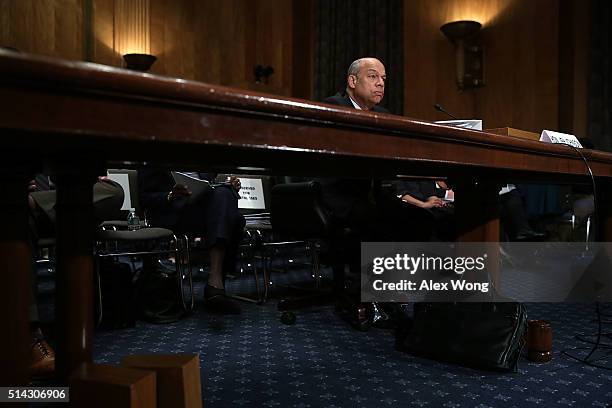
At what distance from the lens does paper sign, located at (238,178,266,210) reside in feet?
12.4

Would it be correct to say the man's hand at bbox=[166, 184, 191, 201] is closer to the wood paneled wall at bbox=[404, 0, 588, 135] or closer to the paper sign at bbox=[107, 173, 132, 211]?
the paper sign at bbox=[107, 173, 132, 211]

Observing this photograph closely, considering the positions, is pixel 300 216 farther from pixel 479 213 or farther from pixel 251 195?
pixel 251 195

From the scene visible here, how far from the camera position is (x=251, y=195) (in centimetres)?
383

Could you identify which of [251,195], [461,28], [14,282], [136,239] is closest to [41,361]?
[136,239]

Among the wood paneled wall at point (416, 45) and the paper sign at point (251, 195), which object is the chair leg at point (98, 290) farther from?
the wood paneled wall at point (416, 45)

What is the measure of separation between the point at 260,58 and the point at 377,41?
134cm

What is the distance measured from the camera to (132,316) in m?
2.34

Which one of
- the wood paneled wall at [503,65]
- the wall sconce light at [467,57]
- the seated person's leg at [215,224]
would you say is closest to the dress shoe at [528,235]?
the wood paneled wall at [503,65]

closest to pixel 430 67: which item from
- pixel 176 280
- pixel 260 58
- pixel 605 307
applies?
pixel 260 58

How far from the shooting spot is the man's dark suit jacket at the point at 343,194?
7.95 feet

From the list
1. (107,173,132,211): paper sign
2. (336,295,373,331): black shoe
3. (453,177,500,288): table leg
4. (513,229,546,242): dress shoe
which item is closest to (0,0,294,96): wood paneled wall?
(107,173,132,211): paper sign

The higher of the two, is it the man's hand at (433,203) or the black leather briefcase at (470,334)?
the man's hand at (433,203)

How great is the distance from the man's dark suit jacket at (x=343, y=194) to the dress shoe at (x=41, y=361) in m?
1.30

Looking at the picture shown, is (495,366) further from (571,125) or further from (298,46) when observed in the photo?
(298,46)
